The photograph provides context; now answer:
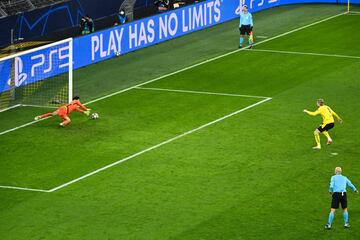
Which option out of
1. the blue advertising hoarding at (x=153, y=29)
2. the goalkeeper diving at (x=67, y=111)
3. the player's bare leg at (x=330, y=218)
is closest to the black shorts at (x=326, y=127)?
the player's bare leg at (x=330, y=218)

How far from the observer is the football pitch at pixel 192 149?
90.5 feet

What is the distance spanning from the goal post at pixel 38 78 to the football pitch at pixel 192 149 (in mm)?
876

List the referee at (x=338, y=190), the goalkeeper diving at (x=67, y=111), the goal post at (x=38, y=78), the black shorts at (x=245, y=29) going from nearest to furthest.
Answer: the referee at (x=338, y=190) → the goalkeeper diving at (x=67, y=111) → the goal post at (x=38, y=78) → the black shorts at (x=245, y=29)

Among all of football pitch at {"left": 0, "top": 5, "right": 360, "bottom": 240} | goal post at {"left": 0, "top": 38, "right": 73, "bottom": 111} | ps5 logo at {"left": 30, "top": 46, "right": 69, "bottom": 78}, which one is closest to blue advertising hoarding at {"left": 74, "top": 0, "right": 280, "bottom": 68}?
football pitch at {"left": 0, "top": 5, "right": 360, "bottom": 240}

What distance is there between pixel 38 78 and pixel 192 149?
10709 millimetres

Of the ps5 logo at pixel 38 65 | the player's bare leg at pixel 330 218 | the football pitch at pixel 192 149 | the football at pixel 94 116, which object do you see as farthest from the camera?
the ps5 logo at pixel 38 65

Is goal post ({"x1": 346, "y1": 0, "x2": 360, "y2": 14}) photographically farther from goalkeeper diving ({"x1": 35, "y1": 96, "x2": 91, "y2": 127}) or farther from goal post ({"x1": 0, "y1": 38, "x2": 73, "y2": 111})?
goalkeeper diving ({"x1": 35, "y1": 96, "x2": 91, "y2": 127})

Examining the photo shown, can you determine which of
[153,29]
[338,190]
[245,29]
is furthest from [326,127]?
[153,29]

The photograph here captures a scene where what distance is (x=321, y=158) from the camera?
32875mm

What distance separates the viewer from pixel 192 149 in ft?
112

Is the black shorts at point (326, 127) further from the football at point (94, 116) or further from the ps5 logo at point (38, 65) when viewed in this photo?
the ps5 logo at point (38, 65)

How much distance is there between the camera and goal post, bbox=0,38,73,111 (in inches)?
1594

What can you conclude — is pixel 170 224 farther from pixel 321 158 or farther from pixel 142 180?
pixel 321 158

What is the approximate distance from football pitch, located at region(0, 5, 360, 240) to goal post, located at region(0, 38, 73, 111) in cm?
88
